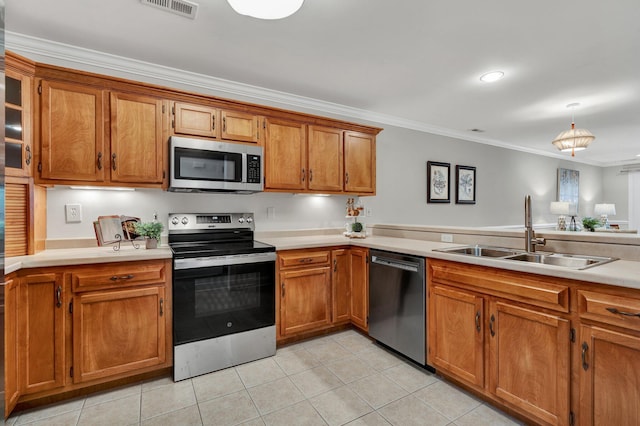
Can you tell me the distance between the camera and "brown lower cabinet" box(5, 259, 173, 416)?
1.79 m

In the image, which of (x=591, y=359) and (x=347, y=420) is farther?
(x=347, y=420)

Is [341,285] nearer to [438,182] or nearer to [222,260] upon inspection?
[222,260]

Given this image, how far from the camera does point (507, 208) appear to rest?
5523 mm

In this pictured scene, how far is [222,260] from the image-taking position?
2285 millimetres

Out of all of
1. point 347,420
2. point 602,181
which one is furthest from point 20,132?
point 602,181

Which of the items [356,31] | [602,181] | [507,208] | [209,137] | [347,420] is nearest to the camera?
Result: [347,420]

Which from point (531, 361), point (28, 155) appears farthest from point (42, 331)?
point (531, 361)

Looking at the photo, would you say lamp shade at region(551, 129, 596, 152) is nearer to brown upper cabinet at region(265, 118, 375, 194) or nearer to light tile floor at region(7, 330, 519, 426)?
brown upper cabinet at region(265, 118, 375, 194)

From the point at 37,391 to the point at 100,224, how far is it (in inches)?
41.8

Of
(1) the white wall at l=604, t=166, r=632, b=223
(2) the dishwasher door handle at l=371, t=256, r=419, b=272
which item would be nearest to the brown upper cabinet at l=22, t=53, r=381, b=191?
(2) the dishwasher door handle at l=371, t=256, r=419, b=272

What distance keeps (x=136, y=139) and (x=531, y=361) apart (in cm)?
292

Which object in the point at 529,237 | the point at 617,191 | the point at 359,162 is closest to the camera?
the point at 529,237

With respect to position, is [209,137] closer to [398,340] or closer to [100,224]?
[100,224]

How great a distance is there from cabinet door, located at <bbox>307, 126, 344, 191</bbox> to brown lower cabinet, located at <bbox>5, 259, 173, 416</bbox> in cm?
158
